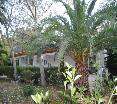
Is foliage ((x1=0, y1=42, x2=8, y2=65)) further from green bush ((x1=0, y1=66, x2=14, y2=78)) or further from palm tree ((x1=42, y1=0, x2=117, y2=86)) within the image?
palm tree ((x1=42, y1=0, x2=117, y2=86))

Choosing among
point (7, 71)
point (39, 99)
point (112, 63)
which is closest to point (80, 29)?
point (112, 63)

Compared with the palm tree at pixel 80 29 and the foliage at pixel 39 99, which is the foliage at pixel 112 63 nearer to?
the palm tree at pixel 80 29

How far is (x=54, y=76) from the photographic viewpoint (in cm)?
2811

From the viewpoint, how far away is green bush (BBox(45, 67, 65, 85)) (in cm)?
2630

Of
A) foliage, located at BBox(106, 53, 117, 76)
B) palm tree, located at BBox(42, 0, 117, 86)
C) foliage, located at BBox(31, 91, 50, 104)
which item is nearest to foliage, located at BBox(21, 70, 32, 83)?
foliage, located at BBox(106, 53, 117, 76)

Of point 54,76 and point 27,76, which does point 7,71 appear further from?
point 54,76

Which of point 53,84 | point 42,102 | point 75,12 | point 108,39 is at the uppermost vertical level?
point 75,12

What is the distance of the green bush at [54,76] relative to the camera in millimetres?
26303

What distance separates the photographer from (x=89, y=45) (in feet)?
56.0

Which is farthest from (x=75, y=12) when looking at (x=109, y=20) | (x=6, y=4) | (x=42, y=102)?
(x=6, y=4)

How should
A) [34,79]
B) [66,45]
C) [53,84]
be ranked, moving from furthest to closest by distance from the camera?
1. [34,79]
2. [53,84]
3. [66,45]

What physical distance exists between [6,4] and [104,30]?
1770 centimetres

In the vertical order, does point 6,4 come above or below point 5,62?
above

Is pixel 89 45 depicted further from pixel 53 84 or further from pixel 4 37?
pixel 4 37
